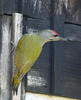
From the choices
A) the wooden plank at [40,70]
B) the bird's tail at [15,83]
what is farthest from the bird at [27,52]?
the wooden plank at [40,70]

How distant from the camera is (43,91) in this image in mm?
2037

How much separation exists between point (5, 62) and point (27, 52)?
16 cm

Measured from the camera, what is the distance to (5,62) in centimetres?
186

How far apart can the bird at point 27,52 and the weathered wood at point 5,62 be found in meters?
0.06

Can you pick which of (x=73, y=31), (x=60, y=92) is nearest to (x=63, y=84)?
(x=60, y=92)

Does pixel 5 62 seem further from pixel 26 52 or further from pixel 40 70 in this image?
pixel 40 70

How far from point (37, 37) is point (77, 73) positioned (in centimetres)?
54

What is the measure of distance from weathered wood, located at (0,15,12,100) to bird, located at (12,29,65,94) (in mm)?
60

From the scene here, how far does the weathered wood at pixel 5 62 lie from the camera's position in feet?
6.06

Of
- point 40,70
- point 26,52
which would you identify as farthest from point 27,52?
point 40,70

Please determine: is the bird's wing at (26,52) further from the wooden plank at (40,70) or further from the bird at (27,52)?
the wooden plank at (40,70)

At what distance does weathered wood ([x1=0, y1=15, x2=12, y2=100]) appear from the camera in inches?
72.7

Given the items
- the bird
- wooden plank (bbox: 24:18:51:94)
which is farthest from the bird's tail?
wooden plank (bbox: 24:18:51:94)

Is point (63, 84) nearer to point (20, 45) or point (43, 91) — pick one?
point (43, 91)
